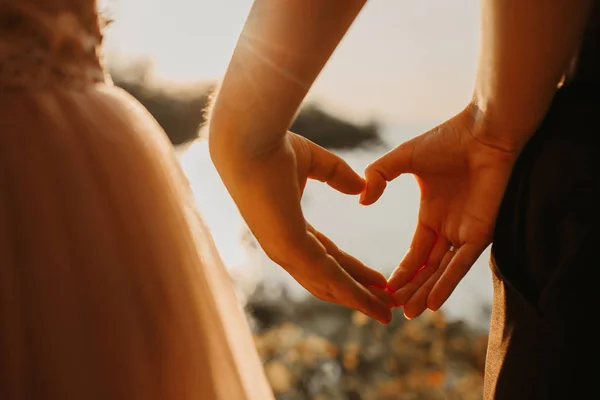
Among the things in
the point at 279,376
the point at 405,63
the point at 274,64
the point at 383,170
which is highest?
the point at 274,64

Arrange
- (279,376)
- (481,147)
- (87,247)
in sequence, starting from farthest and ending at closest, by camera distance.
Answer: (279,376) → (481,147) → (87,247)

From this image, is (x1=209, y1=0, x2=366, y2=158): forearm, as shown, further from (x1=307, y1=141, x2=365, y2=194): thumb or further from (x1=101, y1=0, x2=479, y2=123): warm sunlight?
(x1=101, y1=0, x2=479, y2=123): warm sunlight

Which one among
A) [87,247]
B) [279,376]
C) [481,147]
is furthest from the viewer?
[279,376]

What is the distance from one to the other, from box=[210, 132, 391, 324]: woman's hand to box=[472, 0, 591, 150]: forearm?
16 centimetres

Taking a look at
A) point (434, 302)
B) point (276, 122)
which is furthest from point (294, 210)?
point (434, 302)

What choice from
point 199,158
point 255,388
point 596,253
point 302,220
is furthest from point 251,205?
point 199,158

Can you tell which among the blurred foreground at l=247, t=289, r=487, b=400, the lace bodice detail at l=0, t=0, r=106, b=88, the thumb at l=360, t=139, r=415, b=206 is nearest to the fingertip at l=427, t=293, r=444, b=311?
the thumb at l=360, t=139, r=415, b=206

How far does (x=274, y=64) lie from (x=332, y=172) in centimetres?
17

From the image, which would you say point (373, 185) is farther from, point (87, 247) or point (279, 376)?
point (279, 376)

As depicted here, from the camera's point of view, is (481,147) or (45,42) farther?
(481,147)

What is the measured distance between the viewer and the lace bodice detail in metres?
0.38

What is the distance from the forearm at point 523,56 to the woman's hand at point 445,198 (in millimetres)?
33

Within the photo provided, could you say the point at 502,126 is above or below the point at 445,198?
above

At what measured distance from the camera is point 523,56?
1.70 feet
